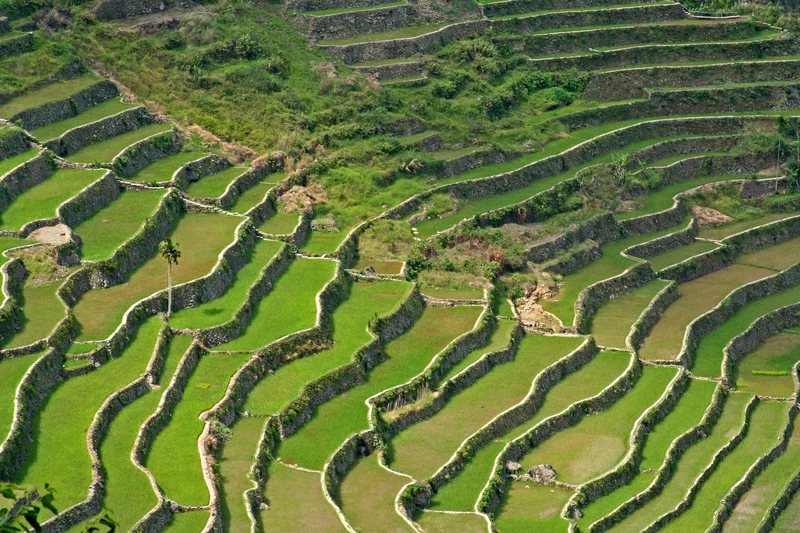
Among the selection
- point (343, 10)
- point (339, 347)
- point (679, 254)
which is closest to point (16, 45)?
point (343, 10)

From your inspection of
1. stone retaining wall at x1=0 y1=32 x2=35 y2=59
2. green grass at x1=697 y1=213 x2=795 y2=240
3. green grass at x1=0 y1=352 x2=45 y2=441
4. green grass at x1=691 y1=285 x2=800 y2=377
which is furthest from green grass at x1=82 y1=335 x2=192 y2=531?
green grass at x1=697 y1=213 x2=795 y2=240

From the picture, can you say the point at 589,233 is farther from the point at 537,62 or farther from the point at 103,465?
the point at 103,465

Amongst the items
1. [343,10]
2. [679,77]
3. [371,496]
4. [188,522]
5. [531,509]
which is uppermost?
[343,10]

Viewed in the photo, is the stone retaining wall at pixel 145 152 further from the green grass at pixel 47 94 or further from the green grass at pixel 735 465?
the green grass at pixel 735 465

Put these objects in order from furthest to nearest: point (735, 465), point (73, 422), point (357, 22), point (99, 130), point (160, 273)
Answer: point (357, 22) < point (99, 130) < point (160, 273) < point (735, 465) < point (73, 422)

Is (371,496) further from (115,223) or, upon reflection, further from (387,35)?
(387,35)

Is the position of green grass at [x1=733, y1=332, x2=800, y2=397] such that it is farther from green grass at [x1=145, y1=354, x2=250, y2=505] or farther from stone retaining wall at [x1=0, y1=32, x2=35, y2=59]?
stone retaining wall at [x1=0, y1=32, x2=35, y2=59]

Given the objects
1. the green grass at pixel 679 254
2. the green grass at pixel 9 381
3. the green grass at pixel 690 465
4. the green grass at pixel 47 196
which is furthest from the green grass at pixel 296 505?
the green grass at pixel 679 254

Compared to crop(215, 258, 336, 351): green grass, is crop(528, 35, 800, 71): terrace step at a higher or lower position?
higher
